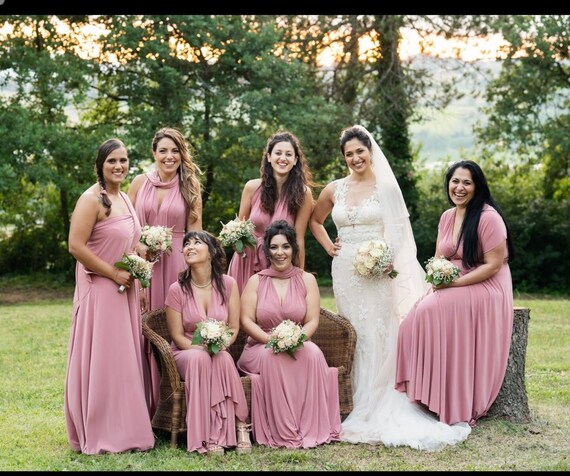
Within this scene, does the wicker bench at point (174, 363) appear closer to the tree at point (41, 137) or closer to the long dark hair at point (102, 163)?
the long dark hair at point (102, 163)

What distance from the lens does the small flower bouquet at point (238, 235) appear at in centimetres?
725

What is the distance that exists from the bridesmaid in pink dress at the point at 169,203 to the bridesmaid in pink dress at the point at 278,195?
470mm

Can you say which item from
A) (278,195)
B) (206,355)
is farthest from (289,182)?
(206,355)

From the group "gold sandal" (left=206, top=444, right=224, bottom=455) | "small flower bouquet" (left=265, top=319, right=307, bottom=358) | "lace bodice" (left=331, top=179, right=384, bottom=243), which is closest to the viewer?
"gold sandal" (left=206, top=444, right=224, bottom=455)

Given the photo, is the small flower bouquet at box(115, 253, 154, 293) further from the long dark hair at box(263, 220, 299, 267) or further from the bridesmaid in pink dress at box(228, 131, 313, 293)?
the bridesmaid in pink dress at box(228, 131, 313, 293)

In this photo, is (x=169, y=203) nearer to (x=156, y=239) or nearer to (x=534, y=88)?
Result: (x=156, y=239)

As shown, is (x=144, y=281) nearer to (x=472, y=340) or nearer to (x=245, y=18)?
(x=472, y=340)

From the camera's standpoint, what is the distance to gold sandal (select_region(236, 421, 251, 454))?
251 inches

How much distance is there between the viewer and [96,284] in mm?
6461

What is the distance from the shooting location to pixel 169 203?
731 cm

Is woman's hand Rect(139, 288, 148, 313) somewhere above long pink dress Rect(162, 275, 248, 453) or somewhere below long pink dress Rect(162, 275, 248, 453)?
above

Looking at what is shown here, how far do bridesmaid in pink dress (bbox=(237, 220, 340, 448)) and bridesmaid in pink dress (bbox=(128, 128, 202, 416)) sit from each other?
0.73m

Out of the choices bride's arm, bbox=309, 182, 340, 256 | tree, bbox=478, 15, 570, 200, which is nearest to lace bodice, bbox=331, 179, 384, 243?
bride's arm, bbox=309, 182, 340, 256
